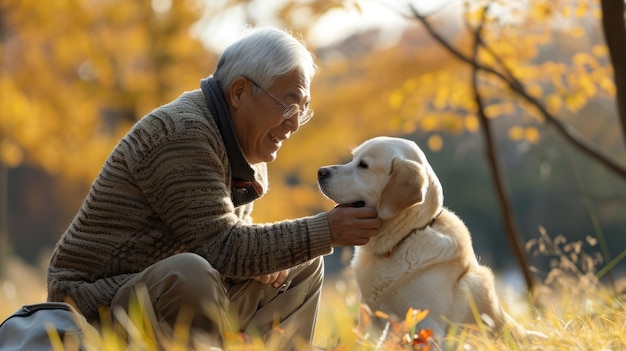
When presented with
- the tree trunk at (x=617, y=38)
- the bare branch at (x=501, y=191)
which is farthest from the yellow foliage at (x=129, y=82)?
the tree trunk at (x=617, y=38)

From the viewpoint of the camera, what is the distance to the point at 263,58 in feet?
10.6

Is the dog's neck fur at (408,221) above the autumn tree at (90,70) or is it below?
above

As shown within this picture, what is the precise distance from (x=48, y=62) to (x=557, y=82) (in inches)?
321

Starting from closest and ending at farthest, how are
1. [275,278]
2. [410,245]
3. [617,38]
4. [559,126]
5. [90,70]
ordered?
[275,278], [410,245], [617,38], [559,126], [90,70]

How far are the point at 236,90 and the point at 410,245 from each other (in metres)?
0.98

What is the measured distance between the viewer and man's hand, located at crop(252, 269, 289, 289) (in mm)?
3260

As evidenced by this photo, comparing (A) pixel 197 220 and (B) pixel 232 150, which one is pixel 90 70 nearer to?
(B) pixel 232 150

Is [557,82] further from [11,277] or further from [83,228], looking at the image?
[11,277]

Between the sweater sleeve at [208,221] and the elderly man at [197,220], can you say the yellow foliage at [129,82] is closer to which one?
the elderly man at [197,220]

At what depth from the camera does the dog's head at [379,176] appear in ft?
11.1

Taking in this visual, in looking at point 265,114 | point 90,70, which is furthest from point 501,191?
point 90,70

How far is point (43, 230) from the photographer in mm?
21891

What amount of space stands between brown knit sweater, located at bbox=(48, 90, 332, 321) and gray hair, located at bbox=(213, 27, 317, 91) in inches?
10.4

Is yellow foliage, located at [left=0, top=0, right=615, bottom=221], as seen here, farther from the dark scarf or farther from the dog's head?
the dark scarf
